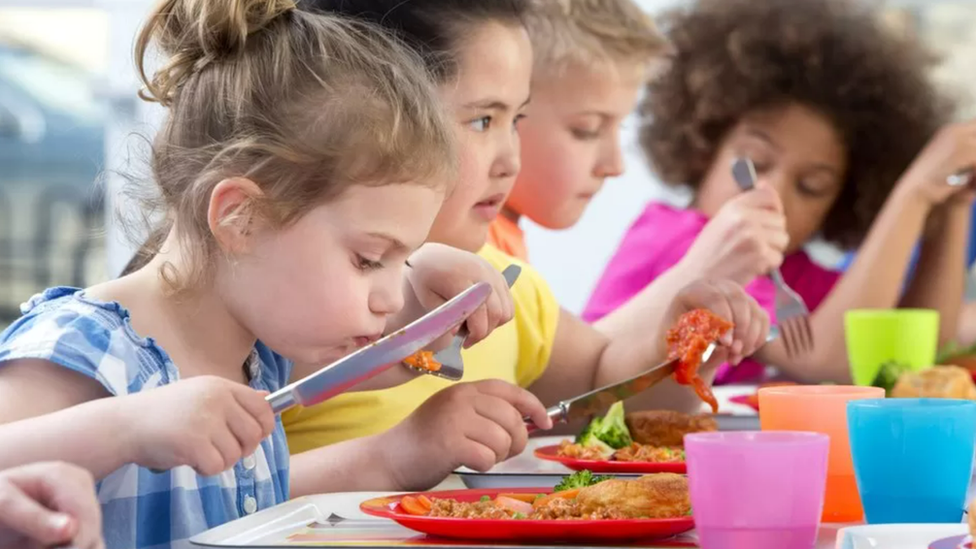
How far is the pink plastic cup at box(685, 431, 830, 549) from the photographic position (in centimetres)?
78

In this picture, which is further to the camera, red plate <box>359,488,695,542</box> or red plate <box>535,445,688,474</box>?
red plate <box>535,445,688,474</box>

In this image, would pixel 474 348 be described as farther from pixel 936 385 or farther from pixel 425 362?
pixel 936 385

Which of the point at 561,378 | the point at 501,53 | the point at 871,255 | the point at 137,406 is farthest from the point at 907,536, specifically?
the point at 871,255

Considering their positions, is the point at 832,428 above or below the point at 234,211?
below

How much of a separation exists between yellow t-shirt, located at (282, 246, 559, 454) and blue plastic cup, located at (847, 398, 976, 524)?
73 cm

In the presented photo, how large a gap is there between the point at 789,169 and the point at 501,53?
1396mm

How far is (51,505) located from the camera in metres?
0.74

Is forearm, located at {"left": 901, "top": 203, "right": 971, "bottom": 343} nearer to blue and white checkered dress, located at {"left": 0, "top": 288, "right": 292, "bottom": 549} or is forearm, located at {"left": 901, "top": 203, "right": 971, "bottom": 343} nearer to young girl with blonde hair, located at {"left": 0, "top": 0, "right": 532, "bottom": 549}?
young girl with blonde hair, located at {"left": 0, "top": 0, "right": 532, "bottom": 549}

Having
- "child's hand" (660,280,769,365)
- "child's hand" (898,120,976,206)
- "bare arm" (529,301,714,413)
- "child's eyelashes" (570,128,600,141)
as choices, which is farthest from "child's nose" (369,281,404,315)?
"child's hand" (898,120,976,206)

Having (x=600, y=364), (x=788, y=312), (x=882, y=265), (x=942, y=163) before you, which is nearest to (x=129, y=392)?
(x=600, y=364)

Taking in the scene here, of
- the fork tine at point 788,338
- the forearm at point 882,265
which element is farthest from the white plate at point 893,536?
the forearm at point 882,265

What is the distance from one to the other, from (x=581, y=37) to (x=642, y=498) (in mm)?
1397

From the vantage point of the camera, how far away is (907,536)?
778 mm

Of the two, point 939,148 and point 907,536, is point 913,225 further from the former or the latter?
point 907,536
